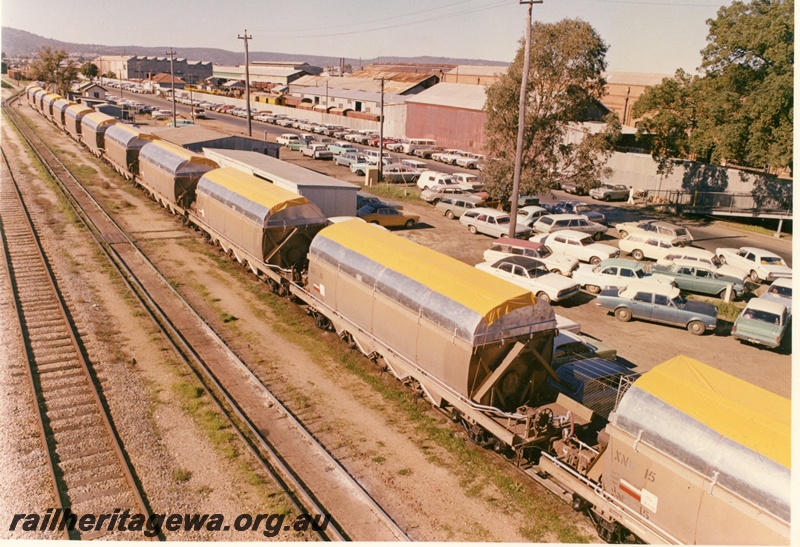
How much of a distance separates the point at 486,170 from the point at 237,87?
123703 mm

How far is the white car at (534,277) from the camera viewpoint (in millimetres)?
25016

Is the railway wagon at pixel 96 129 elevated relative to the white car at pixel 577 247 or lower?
elevated

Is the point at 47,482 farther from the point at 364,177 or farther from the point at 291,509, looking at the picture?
the point at 364,177

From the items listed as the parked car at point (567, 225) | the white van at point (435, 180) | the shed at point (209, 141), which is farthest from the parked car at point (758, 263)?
the shed at point (209, 141)

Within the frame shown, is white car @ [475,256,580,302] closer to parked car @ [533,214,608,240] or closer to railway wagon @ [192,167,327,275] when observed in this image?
railway wagon @ [192,167,327,275]

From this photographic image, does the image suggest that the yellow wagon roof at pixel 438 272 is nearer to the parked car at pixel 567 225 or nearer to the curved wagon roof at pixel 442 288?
the curved wagon roof at pixel 442 288

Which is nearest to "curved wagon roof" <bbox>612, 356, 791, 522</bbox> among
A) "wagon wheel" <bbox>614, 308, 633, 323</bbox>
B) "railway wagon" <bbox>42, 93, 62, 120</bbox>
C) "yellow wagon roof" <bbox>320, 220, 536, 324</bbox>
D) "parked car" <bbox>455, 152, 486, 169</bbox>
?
"yellow wagon roof" <bbox>320, 220, 536, 324</bbox>

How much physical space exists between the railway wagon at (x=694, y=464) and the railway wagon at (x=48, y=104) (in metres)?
82.7

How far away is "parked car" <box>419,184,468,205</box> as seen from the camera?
44.5m

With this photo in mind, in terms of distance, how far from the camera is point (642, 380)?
10.7 metres

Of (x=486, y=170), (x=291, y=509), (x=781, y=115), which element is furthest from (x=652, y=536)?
(x=781, y=115)

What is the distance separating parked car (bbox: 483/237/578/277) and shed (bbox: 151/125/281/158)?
25791 mm

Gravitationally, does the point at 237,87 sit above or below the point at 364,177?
above

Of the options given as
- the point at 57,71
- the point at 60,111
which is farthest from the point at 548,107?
the point at 57,71
